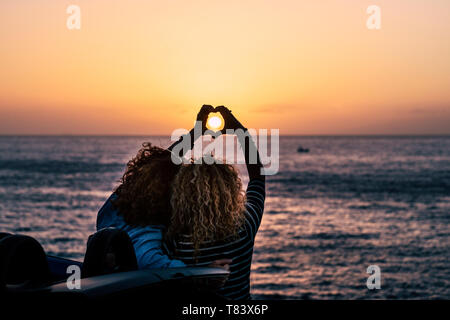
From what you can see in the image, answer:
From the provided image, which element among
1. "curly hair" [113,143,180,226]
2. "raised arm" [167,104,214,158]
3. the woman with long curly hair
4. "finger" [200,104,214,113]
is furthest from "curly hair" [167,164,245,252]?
"finger" [200,104,214,113]

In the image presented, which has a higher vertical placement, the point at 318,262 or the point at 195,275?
the point at 195,275

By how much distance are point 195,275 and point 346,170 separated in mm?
72950

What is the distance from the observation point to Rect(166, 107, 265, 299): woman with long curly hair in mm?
2594

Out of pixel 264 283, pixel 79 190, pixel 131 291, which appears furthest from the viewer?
pixel 79 190

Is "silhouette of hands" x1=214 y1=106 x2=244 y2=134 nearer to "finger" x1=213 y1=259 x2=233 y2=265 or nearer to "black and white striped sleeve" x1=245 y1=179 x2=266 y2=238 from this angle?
"black and white striped sleeve" x1=245 y1=179 x2=266 y2=238

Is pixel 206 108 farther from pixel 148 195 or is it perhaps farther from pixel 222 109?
pixel 148 195

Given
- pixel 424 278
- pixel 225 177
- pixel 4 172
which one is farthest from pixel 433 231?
pixel 4 172

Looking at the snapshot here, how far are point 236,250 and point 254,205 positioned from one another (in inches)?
11.1

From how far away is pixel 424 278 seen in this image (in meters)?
17.9

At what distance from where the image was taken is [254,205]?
9.60 ft

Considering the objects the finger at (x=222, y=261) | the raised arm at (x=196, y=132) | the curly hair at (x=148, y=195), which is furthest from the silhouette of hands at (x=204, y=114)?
the finger at (x=222, y=261)
